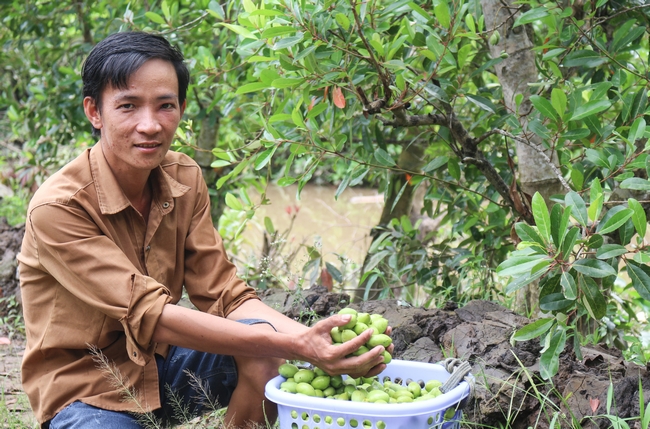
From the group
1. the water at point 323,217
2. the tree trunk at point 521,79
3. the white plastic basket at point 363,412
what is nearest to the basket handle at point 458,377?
the white plastic basket at point 363,412

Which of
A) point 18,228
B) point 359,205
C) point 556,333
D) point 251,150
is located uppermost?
point 251,150

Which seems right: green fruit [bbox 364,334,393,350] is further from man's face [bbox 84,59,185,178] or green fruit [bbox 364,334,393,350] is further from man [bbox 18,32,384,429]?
man's face [bbox 84,59,185,178]

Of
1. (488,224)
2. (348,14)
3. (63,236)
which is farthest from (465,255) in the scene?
(63,236)

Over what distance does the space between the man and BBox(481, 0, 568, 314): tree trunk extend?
1111mm

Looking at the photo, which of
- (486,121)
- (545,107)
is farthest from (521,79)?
(545,107)

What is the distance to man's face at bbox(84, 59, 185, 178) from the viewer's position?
2.17 meters

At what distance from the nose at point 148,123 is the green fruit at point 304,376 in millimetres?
819

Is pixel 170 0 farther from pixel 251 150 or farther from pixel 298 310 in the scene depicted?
pixel 298 310

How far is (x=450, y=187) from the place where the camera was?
3.16m

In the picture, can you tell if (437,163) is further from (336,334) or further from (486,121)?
(336,334)

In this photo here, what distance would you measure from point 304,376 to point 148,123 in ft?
2.81

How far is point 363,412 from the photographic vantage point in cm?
178

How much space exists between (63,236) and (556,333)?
4.51ft

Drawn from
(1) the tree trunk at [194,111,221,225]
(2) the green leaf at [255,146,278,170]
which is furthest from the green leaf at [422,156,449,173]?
(1) the tree trunk at [194,111,221,225]
